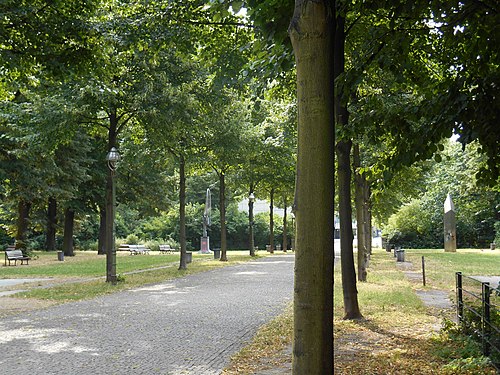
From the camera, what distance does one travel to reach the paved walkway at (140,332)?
23.5 ft

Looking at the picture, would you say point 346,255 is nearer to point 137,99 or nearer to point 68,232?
point 137,99

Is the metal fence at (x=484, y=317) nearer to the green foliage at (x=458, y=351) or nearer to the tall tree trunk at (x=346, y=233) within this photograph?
the green foliage at (x=458, y=351)

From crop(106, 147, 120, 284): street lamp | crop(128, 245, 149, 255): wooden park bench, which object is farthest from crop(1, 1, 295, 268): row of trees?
crop(128, 245, 149, 255): wooden park bench

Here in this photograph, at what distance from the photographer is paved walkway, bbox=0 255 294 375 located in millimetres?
7168

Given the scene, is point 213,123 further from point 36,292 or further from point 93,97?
point 36,292

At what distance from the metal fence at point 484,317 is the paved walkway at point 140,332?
10.4 feet

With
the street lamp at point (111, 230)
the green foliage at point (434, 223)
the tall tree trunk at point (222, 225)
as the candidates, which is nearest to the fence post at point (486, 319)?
the street lamp at point (111, 230)

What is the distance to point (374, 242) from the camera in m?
80.9

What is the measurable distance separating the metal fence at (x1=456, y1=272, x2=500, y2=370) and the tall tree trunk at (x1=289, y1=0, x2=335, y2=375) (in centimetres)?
263

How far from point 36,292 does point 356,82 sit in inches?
485

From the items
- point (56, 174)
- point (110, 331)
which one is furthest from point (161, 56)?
point (56, 174)

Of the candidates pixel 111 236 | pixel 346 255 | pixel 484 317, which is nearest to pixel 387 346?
pixel 484 317

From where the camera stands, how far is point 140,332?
31.2 ft

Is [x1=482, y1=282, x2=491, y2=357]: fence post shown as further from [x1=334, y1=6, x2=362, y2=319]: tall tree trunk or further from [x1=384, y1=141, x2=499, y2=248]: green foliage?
[x1=384, y1=141, x2=499, y2=248]: green foliage
